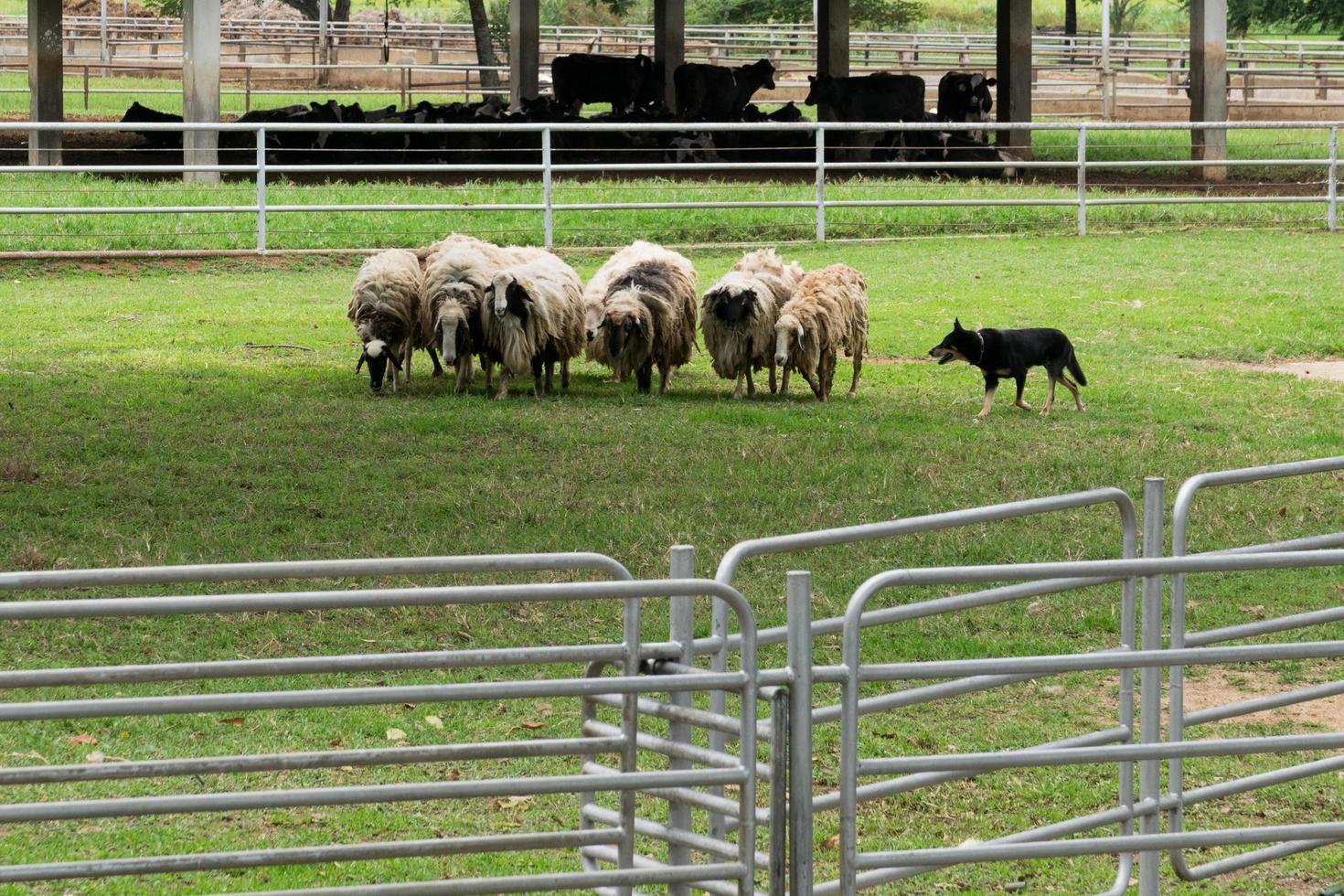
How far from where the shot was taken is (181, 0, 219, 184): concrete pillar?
2295 centimetres

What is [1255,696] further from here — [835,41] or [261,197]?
[835,41]

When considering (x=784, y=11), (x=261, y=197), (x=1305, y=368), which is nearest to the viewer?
(x=1305, y=368)

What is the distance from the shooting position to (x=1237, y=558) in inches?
180

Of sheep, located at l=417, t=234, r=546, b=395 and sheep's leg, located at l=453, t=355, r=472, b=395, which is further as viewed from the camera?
sheep's leg, located at l=453, t=355, r=472, b=395

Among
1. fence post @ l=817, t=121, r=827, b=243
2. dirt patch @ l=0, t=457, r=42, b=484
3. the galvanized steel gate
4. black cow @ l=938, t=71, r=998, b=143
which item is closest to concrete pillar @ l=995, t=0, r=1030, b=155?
black cow @ l=938, t=71, r=998, b=143

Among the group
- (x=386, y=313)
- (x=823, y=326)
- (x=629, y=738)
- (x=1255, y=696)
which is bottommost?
(x=1255, y=696)

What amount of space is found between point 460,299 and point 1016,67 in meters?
18.1

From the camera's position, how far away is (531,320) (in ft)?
45.0

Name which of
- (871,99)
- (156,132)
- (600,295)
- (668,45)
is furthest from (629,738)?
(668,45)

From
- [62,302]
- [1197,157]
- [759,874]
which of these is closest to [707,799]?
[759,874]

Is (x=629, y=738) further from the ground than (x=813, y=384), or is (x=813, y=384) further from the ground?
(x=813, y=384)

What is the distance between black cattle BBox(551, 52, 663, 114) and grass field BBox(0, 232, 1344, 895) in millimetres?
15670

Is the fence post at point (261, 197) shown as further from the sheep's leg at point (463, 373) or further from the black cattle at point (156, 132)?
the black cattle at point (156, 132)

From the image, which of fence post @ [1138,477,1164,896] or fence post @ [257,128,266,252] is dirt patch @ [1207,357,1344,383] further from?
fence post @ [257,128,266,252]
